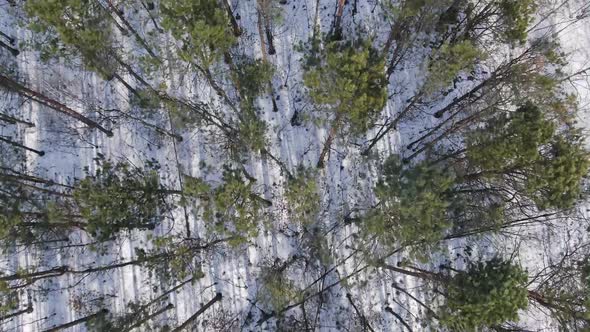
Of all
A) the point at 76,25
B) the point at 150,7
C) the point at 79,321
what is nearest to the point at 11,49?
the point at 150,7

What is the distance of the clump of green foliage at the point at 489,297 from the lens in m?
10.6

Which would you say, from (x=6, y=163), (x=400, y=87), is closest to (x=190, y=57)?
(x=400, y=87)

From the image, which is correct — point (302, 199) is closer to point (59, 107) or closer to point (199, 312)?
point (199, 312)

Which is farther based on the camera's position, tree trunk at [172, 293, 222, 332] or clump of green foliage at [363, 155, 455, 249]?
tree trunk at [172, 293, 222, 332]

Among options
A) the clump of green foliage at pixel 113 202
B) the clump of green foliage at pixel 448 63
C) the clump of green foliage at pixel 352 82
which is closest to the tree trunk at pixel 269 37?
the clump of green foliage at pixel 352 82

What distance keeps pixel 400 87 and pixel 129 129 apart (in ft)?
32.0

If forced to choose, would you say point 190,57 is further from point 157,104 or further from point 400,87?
point 400,87

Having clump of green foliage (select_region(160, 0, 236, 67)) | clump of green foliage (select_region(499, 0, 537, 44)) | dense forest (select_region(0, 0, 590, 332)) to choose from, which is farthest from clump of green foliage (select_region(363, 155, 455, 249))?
clump of green foliage (select_region(160, 0, 236, 67))

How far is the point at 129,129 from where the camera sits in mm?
15320

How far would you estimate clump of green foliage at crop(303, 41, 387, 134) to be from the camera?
10.4 meters

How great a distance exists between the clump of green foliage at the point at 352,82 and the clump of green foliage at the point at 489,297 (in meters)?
5.13

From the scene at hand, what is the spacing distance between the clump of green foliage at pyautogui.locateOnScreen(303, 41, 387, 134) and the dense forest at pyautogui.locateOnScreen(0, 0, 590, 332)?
2.05m

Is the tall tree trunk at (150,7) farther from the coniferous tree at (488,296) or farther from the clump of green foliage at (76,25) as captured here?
the coniferous tree at (488,296)

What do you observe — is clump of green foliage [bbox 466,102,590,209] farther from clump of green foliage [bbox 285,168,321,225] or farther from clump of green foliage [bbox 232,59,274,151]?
clump of green foliage [bbox 232,59,274,151]
